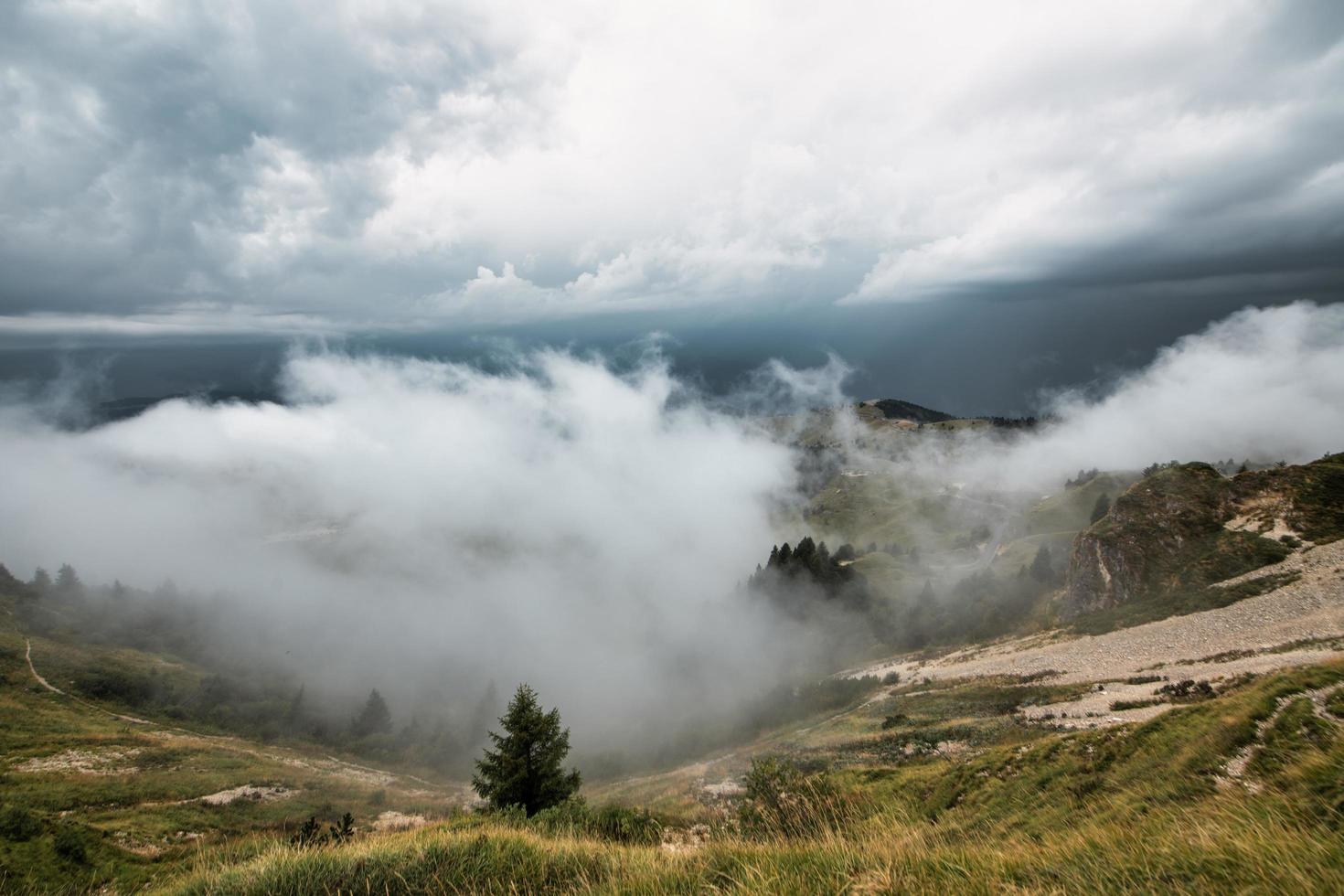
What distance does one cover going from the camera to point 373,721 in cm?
12025

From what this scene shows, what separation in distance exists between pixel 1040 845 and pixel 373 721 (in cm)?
14579

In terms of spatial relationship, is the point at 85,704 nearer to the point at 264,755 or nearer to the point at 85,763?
the point at 264,755

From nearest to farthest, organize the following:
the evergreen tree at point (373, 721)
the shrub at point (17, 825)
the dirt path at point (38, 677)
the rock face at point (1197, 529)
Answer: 1. the shrub at point (17, 825)
2. the rock face at point (1197, 529)
3. the dirt path at point (38, 677)
4. the evergreen tree at point (373, 721)

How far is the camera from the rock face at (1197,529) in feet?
173

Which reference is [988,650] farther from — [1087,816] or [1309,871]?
[1309,871]

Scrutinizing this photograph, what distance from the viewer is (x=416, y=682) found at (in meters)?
182

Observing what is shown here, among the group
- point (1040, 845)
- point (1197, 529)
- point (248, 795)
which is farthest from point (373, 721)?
point (1197, 529)

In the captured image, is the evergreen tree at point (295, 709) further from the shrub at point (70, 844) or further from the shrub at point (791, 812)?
the shrub at point (791, 812)

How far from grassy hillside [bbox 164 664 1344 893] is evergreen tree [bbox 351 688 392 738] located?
444 feet

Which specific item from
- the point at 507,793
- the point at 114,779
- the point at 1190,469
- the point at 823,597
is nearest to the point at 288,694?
the point at 114,779

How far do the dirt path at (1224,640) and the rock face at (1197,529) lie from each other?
14.6ft

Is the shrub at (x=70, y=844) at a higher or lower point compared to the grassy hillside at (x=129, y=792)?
higher

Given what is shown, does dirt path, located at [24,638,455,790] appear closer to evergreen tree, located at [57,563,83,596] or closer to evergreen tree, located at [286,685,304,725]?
evergreen tree, located at [286,685,304,725]

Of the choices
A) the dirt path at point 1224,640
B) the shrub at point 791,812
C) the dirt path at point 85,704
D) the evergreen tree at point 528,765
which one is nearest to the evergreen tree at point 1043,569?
the dirt path at point 1224,640
